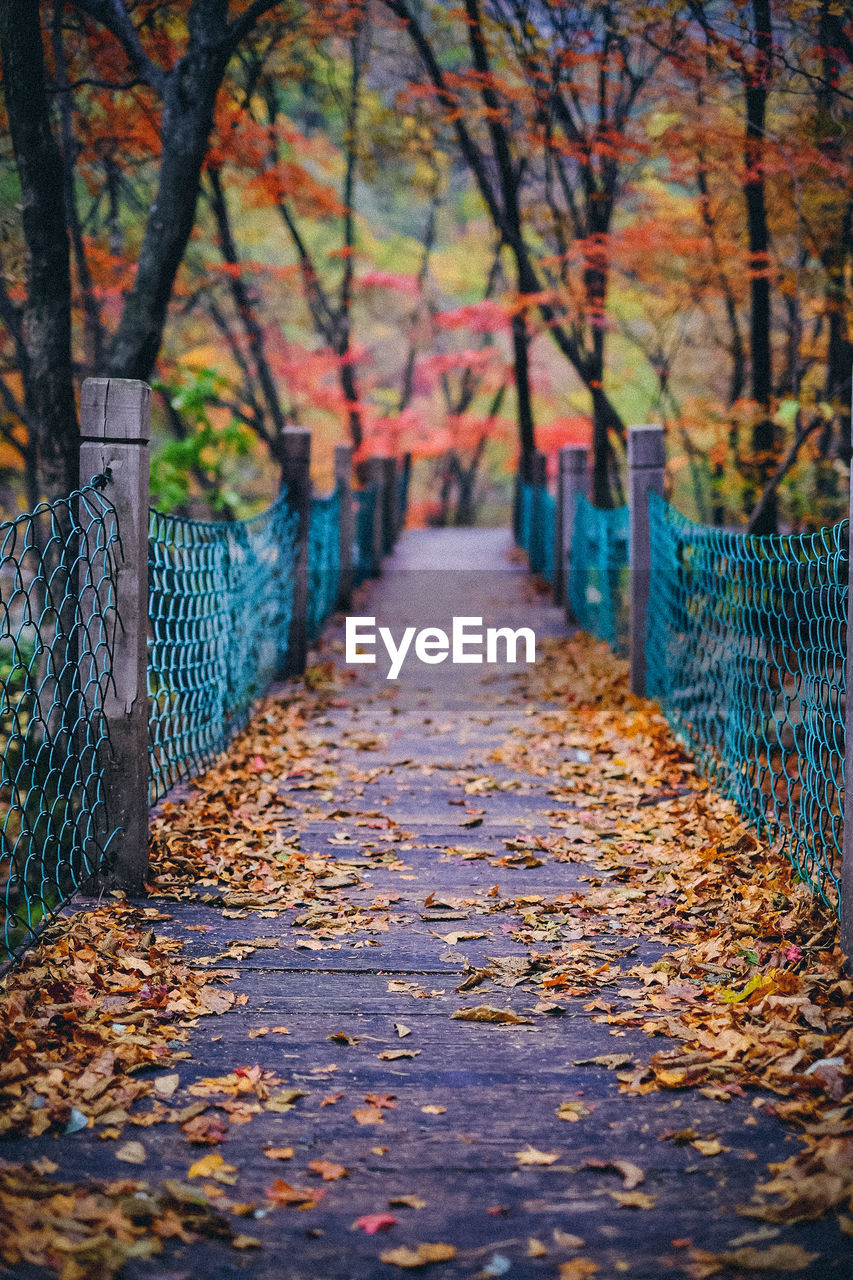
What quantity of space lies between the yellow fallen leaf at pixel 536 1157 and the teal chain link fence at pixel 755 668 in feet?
4.88

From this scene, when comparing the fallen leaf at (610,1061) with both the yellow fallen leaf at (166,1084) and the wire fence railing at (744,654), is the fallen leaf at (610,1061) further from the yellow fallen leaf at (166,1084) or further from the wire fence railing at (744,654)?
the yellow fallen leaf at (166,1084)

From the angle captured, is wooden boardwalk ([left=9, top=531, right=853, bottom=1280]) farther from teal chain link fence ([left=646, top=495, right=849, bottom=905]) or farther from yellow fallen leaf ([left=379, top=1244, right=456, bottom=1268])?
teal chain link fence ([left=646, top=495, right=849, bottom=905])

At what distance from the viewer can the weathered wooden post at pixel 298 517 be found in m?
7.29

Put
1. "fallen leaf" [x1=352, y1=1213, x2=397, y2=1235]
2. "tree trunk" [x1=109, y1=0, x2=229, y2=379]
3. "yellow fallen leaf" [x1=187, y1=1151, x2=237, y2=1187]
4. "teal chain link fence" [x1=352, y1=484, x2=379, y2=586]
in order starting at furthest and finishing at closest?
"teal chain link fence" [x1=352, y1=484, x2=379, y2=586]
"tree trunk" [x1=109, y1=0, x2=229, y2=379]
"yellow fallen leaf" [x1=187, y1=1151, x2=237, y2=1187]
"fallen leaf" [x1=352, y1=1213, x2=397, y2=1235]

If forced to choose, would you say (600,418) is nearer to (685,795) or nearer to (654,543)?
(654,543)

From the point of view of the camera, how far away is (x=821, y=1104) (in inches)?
93.5

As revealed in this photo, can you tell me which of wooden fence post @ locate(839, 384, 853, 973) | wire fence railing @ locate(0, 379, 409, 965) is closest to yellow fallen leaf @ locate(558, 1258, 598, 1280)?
wooden fence post @ locate(839, 384, 853, 973)

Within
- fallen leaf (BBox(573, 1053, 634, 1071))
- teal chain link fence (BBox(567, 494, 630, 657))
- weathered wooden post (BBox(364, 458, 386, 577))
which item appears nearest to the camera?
fallen leaf (BBox(573, 1053, 634, 1071))

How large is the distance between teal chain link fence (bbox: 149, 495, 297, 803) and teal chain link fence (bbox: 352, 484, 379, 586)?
16.9ft

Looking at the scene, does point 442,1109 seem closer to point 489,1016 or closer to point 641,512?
point 489,1016

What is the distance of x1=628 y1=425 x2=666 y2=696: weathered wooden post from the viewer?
6.35 meters

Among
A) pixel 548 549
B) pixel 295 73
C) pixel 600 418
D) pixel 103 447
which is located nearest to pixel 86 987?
pixel 103 447

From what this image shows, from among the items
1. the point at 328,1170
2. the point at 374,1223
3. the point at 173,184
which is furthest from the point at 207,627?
the point at 374,1223

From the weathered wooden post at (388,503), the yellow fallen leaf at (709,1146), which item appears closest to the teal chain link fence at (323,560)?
the weathered wooden post at (388,503)
